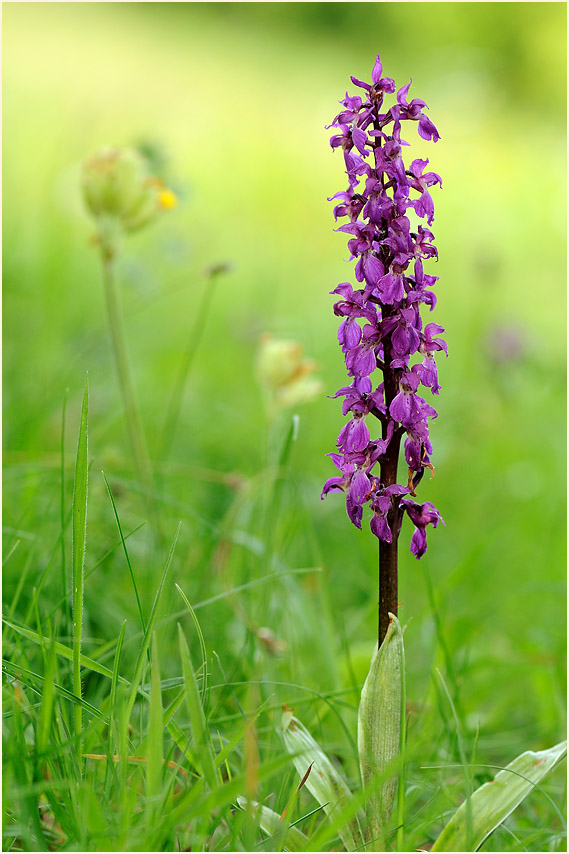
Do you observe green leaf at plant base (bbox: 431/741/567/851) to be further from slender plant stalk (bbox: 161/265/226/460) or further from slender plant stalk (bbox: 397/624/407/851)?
slender plant stalk (bbox: 161/265/226/460)

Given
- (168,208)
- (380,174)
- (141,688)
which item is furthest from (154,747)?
(168,208)

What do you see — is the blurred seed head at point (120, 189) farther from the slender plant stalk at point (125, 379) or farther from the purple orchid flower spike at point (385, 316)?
the purple orchid flower spike at point (385, 316)

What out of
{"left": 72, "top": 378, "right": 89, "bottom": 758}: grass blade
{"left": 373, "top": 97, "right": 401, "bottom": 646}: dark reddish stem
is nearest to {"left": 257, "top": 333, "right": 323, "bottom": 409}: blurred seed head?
{"left": 373, "top": 97, "right": 401, "bottom": 646}: dark reddish stem

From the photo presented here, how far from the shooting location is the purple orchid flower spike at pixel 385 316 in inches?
41.5

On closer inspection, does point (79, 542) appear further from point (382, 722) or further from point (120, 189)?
point (120, 189)

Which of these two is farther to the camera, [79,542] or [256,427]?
[256,427]

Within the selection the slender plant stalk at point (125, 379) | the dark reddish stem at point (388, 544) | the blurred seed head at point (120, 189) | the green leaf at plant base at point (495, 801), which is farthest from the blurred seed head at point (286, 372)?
the green leaf at plant base at point (495, 801)

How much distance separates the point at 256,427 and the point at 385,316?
234 centimetres

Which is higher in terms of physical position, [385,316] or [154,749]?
[385,316]

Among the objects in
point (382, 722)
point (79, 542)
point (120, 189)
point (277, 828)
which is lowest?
point (277, 828)

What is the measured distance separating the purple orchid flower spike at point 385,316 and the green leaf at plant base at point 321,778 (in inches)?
8.9

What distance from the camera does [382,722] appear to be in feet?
3.62

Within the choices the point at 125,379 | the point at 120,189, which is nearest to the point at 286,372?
the point at 125,379

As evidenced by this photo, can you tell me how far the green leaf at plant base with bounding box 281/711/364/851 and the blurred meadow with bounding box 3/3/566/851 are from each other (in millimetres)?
57
